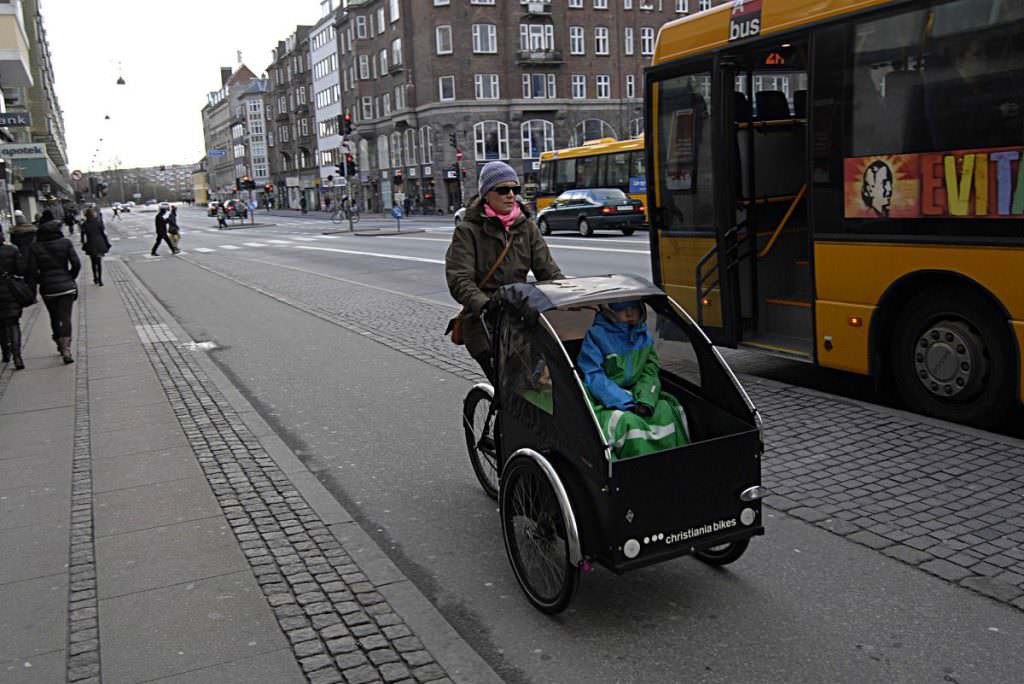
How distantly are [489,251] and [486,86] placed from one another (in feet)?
218

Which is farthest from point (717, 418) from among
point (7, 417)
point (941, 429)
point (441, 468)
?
point (7, 417)

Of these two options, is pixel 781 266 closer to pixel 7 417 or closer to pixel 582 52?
pixel 7 417

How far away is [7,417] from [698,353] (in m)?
7.02

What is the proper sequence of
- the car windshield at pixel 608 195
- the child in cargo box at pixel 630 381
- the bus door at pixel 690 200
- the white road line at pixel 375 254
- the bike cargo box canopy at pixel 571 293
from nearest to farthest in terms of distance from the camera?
the child in cargo box at pixel 630 381 → the bike cargo box canopy at pixel 571 293 → the bus door at pixel 690 200 → the white road line at pixel 375 254 → the car windshield at pixel 608 195

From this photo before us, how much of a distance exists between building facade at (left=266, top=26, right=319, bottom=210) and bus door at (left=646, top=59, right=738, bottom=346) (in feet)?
318

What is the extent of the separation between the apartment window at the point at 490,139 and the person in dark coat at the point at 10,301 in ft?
192

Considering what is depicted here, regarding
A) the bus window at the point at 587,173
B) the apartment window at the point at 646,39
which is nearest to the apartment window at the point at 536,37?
the apartment window at the point at 646,39

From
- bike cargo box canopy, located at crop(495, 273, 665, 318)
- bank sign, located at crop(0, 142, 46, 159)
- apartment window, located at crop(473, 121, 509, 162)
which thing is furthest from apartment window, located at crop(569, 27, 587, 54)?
→ bike cargo box canopy, located at crop(495, 273, 665, 318)

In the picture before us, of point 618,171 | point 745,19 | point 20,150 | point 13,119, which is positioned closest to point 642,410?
point 745,19

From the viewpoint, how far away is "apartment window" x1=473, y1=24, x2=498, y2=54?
68.6 metres

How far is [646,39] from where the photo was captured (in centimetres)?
7431

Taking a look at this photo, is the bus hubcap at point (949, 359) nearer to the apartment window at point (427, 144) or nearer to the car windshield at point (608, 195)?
the car windshield at point (608, 195)

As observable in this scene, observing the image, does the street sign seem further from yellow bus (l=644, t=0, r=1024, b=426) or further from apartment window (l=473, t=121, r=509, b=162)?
apartment window (l=473, t=121, r=509, b=162)

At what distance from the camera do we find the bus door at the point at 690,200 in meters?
8.55
